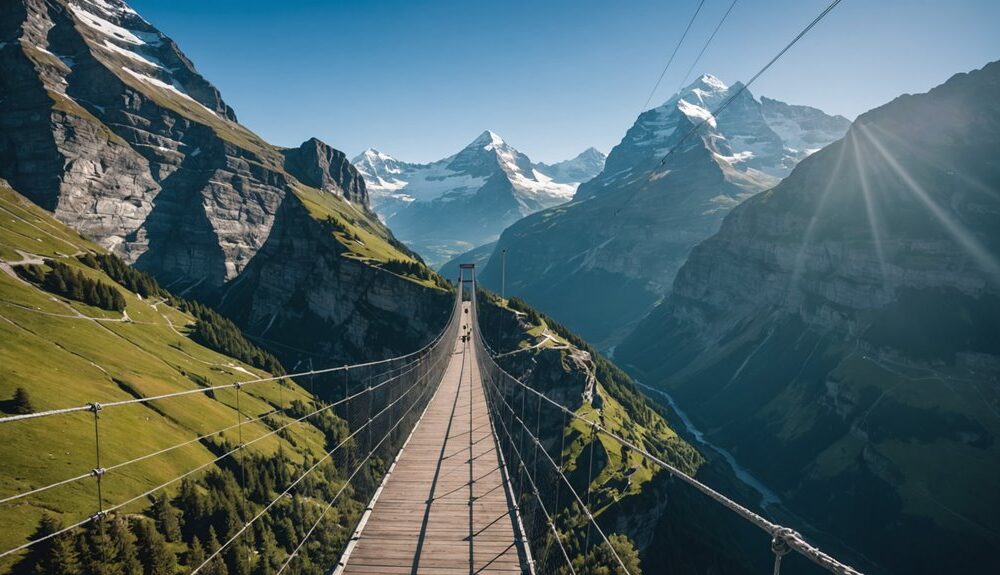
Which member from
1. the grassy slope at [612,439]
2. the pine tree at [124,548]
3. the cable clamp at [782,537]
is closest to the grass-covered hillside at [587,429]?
the grassy slope at [612,439]

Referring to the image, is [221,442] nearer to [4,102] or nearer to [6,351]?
[6,351]

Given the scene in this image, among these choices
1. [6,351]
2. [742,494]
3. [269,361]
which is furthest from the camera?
[269,361]

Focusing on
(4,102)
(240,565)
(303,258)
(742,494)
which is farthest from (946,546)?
(4,102)

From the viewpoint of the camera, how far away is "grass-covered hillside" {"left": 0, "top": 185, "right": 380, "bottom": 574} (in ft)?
150

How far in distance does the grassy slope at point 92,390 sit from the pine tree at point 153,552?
14.4 feet

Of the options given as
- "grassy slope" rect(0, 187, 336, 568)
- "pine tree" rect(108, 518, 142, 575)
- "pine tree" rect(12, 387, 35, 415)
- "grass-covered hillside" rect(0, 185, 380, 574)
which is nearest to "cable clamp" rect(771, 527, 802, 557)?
"grass-covered hillside" rect(0, 185, 380, 574)

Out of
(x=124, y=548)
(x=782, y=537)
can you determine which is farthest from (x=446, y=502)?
(x=124, y=548)

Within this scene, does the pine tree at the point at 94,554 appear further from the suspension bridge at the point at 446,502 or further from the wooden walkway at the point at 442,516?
the wooden walkway at the point at 442,516

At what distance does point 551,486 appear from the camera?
55.3m

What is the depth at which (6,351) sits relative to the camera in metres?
62.6

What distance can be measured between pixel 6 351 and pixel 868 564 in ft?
465

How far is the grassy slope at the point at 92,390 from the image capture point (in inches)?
1870

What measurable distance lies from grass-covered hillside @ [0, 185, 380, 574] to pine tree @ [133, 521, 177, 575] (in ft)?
0.39

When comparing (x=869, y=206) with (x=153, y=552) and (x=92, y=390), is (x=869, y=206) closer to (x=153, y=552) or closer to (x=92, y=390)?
(x=153, y=552)
